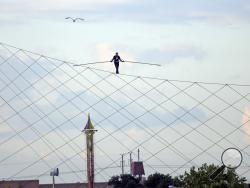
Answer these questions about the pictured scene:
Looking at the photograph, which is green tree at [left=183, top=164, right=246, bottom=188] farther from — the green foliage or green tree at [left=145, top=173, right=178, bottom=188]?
the green foliage

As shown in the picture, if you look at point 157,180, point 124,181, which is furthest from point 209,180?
point 124,181

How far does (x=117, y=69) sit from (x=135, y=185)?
127 metres

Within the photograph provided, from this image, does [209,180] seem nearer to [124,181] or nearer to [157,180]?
[157,180]

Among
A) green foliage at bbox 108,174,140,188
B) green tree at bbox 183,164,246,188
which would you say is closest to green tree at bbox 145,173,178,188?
green foliage at bbox 108,174,140,188

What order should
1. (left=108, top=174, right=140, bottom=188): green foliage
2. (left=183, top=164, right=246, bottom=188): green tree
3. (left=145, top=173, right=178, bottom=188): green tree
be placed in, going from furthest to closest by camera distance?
(left=108, top=174, right=140, bottom=188): green foliage → (left=145, top=173, right=178, bottom=188): green tree → (left=183, top=164, right=246, bottom=188): green tree

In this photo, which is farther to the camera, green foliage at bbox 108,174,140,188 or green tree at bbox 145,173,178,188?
green foliage at bbox 108,174,140,188

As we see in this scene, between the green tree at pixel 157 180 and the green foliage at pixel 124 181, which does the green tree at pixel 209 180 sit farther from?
the green foliage at pixel 124 181

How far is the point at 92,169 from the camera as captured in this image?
7812cm

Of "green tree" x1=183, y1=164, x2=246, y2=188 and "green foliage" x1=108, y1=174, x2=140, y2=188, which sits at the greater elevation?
"green foliage" x1=108, y1=174, x2=140, y2=188

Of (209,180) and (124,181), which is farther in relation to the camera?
(124,181)

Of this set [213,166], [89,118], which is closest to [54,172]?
[89,118]

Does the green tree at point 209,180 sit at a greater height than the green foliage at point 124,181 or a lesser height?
lesser

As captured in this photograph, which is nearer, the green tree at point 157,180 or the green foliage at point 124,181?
the green tree at point 157,180

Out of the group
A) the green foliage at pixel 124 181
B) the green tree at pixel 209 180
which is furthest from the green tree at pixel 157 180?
the green tree at pixel 209 180
